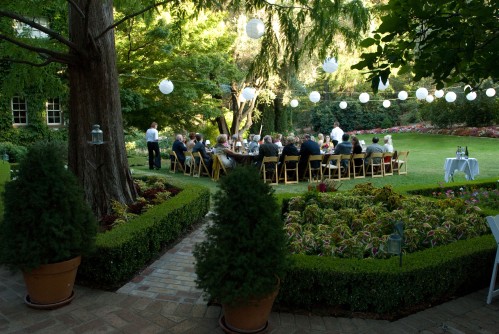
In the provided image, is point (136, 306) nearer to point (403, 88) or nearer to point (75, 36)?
point (75, 36)

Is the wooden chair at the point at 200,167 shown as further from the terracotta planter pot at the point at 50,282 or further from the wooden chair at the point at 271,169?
the terracotta planter pot at the point at 50,282

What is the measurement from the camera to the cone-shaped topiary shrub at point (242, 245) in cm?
301

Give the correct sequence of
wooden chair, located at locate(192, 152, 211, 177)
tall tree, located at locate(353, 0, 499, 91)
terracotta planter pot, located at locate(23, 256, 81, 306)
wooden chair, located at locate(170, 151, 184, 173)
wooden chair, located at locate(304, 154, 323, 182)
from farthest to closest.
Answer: wooden chair, located at locate(170, 151, 184, 173) < wooden chair, located at locate(192, 152, 211, 177) < wooden chair, located at locate(304, 154, 323, 182) < terracotta planter pot, located at locate(23, 256, 81, 306) < tall tree, located at locate(353, 0, 499, 91)

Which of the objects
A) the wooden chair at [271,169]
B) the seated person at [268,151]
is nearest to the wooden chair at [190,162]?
the seated person at [268,151]

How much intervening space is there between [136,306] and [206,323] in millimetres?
717

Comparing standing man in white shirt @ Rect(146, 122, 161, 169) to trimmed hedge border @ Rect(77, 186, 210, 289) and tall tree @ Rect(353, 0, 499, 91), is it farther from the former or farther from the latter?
tall tree @ Rect(353, 0, 499, 91)

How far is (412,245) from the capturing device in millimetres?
4473

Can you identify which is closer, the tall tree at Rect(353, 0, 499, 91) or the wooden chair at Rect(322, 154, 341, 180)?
the tall tree at Rect(353, 0, 499, 91)

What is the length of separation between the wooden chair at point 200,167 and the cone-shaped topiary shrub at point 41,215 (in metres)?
7.99

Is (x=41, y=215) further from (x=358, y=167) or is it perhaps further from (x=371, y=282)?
(x=358, y=167)

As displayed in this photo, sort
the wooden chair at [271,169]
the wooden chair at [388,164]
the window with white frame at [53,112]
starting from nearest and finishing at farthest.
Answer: the wooden chair at [271,169] → the wooden chair at [388,164] → the window with white frame at [53,112]

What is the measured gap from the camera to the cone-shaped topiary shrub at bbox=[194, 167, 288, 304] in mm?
3010

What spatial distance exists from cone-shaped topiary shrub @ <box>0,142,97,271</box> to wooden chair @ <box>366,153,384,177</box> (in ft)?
30.6

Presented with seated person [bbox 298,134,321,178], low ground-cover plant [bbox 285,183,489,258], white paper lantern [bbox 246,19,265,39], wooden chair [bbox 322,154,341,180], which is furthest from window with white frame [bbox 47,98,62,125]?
low ground-cover plant [bbox 285,183,489,258]
